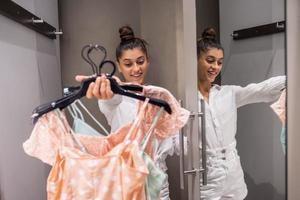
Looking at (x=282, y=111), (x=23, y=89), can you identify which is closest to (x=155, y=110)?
(x=23, y=89)

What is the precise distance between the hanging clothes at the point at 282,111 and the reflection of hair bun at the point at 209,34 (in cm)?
53

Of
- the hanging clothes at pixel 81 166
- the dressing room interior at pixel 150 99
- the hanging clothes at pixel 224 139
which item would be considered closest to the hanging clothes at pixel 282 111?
the dressing room interior at pixel 150 99

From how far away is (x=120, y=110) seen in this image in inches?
49.8

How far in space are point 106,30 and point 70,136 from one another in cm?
66

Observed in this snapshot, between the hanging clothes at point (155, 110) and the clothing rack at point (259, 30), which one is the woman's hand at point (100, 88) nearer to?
the hanging clothes at point (155, 110)

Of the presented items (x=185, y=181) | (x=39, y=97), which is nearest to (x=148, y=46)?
(x=39, y=97)

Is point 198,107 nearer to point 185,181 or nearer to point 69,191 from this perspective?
point 185,181

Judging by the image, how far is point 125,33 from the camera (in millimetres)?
1380

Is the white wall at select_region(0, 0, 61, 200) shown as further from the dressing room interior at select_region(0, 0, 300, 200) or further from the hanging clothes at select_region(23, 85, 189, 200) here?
the hanging clothes at select_region(23, 85, 189, 200)

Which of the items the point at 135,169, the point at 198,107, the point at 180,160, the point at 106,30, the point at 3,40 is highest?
the point at 106,30

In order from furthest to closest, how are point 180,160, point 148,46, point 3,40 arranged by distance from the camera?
1. point 148,46
2. point 180,160
3. point 3,40

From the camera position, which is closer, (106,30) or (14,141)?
(14,141)

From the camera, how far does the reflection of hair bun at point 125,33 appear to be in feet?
4.51

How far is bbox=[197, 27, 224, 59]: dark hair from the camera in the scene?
1408 mm
